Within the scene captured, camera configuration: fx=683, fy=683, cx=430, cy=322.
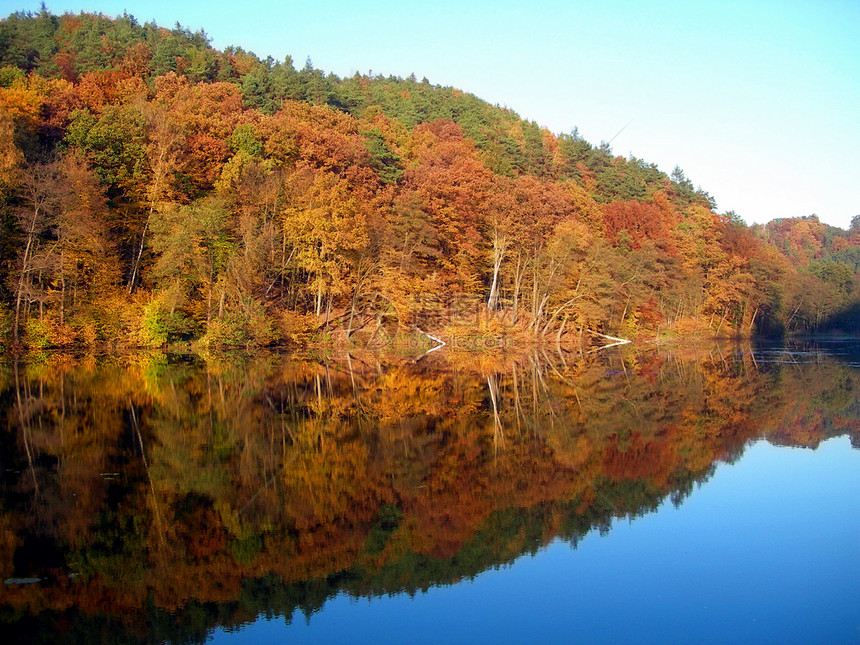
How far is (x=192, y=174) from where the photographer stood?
40.8 meters

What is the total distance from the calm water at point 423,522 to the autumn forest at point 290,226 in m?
18.1

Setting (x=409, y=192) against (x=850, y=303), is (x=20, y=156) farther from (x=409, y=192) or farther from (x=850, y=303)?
(x=850, y=303)

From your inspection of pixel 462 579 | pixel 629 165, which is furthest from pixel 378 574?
pixel 629 165

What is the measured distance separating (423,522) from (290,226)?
1150 inches

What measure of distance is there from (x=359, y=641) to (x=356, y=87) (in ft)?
268

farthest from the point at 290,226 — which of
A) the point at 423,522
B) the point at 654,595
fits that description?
the point at 654,595

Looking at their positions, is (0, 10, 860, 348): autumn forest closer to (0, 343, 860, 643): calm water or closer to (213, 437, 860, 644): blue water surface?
(0, 343, 860, 643): calm water

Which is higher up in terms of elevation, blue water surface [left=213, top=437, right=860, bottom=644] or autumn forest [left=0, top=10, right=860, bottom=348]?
autumn forest [left=0, top=10, right=860, bottom=348]

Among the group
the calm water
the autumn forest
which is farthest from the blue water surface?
the autumn forest

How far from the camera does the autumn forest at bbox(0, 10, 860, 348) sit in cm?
3328

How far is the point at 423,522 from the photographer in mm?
7879

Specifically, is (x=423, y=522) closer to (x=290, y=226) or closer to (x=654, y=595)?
(x=654, y=595)

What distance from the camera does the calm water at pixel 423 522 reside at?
19.2 ft

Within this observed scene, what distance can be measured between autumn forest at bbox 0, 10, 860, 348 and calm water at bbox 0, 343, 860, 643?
18.1m
